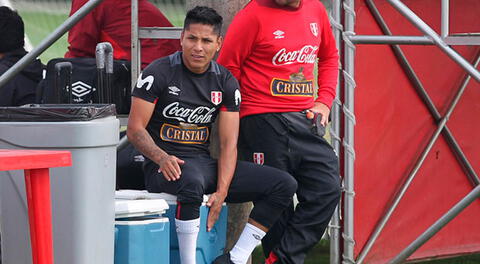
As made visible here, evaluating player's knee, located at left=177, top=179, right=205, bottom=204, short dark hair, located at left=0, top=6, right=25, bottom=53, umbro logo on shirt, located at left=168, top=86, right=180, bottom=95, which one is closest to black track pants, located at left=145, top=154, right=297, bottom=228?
player's knee, located at left=177, top=179, right=205, bottom=204

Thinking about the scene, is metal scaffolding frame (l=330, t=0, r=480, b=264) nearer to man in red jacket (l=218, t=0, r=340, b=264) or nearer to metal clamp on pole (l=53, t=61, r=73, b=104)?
man in red jacket (l=218, t=0, r=340, b=264)

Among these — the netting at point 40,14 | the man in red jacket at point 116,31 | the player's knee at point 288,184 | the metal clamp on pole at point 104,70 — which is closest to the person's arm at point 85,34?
the man in red jacket at point 116,31

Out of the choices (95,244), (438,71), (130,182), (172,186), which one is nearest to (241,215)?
(130,182)

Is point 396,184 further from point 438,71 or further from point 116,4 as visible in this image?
point 116,4

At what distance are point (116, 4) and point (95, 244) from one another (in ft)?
8.53

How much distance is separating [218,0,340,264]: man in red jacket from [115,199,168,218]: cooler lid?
811 mm

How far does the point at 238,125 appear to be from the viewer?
5.23m

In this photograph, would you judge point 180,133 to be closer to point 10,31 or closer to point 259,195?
point 259,195

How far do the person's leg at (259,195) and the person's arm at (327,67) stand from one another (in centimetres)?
64

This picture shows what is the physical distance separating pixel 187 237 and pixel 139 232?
10.5 inches

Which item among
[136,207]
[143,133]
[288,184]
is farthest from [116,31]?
[136,207]

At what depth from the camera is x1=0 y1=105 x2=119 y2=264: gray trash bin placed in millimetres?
4336

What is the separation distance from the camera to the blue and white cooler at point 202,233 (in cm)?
498

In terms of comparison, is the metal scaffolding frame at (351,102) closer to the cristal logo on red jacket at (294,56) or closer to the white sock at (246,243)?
the cristal logo on red jacket at (294,56)
